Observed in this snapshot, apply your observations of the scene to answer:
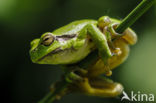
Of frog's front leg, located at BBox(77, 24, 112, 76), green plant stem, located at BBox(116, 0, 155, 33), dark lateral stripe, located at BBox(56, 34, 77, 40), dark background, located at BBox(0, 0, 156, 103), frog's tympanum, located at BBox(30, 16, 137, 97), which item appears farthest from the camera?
dark background, located at BBox(0, 0, 156, 103)

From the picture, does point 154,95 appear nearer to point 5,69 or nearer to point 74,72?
point 74,72

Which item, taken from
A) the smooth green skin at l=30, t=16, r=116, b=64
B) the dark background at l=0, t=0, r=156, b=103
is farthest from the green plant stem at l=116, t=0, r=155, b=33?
the dark background at l=0, t=0, r=156, b=103

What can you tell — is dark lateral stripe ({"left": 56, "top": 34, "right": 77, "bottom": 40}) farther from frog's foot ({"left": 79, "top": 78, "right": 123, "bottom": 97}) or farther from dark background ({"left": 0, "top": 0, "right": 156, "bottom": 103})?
dark background ({"left": 0, "top": 0, "right": 156, "bottom": 103})

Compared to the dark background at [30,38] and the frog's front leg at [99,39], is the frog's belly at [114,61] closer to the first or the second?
the frog's front leg at [99,39]

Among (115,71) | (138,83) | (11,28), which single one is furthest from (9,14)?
(138,83)

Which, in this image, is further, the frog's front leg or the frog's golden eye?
the frog's golden eye

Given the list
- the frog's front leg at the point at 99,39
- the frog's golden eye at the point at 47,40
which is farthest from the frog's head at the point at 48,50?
the frog's front leg at the point at 99,39

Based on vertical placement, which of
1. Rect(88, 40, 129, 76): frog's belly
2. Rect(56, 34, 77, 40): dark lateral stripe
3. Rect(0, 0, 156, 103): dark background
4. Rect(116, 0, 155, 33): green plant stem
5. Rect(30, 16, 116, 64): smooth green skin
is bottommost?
Rect(116, 0, 155, 33): green plant stem

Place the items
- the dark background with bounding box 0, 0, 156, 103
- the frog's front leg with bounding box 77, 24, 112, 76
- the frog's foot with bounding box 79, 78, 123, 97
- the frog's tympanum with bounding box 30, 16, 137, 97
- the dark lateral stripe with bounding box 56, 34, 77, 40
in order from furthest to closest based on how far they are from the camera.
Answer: the dark background with bounding box 0, 0, 156, 103, the frog's foot with bounding box 79, 78, 123, 97, the dark lateral stripe with bounding box 56, 34, 77, 40, the frog's tympanum with bounding box 30, 16, 137, 97, the frog's front leg with bounding box 77, 24, 112, 76
